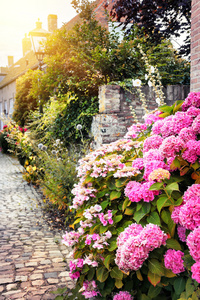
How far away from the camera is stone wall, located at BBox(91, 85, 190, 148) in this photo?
5703 millimetres

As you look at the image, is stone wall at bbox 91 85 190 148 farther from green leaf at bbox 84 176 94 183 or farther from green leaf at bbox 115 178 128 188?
green leaf at bbox 115 178 128 188

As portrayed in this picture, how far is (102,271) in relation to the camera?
201 cm

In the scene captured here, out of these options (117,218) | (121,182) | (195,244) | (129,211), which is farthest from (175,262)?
(121,182)

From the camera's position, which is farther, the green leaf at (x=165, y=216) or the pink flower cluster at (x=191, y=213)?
the green leaf at (x=165, y=216)

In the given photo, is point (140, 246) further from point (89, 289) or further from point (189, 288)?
point (89, 289)

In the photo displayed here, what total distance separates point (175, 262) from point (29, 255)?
2.45 m

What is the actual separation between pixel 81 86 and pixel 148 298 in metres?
5.81

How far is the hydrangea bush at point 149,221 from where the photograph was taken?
1.58 meters

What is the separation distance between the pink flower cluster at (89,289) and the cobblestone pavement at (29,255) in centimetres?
67

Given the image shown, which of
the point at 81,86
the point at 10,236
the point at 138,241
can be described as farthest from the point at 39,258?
the point at 81,86

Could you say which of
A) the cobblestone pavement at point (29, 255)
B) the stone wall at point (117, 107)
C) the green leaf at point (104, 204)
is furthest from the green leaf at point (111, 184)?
the stone wall at point (117, 107)

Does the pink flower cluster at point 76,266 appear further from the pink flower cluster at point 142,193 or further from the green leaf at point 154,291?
the pink flower cluster at point 142,193

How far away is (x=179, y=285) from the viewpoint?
1625 millimetres

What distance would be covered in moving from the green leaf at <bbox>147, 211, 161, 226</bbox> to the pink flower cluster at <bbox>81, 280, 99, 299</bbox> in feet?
2.46
